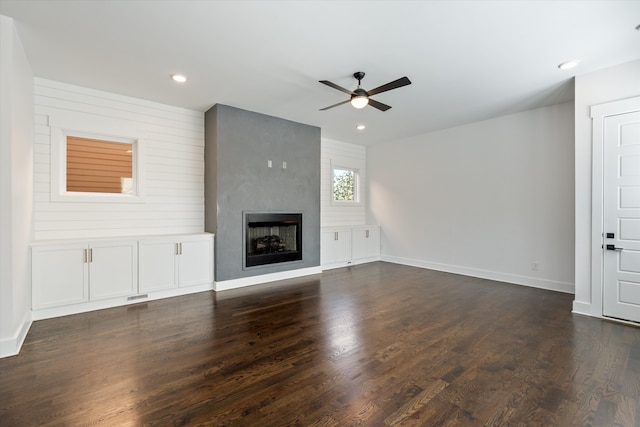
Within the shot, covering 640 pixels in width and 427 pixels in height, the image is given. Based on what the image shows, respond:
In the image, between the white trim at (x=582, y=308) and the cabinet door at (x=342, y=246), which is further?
the cabinet door at (x=342, y=246)

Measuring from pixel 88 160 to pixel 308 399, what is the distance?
4.63 meters

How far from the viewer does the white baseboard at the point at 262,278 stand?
491 centimetres

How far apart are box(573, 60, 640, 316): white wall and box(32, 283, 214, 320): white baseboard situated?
5.29 metres

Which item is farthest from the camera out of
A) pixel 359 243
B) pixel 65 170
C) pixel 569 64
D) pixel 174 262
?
pixel 359 243

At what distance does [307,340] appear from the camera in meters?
3.00

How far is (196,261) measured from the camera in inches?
185

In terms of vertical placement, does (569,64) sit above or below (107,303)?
above

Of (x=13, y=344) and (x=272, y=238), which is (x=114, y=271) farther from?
(x=272, y=238)

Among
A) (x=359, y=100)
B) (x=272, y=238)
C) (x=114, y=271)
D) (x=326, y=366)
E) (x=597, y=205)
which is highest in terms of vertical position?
(x=359, y=100)

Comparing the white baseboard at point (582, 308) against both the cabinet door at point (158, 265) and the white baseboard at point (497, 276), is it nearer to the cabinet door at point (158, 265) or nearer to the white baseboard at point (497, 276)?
the white baseboard at point (497, 276)

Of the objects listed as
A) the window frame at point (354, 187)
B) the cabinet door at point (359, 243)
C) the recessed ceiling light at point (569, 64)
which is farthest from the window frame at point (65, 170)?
the recessed ceiling light at point (569, 64)

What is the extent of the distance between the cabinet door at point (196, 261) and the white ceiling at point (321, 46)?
226 cm

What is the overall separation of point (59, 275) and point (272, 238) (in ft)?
10.1

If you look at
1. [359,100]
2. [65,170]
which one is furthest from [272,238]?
[65,170]
